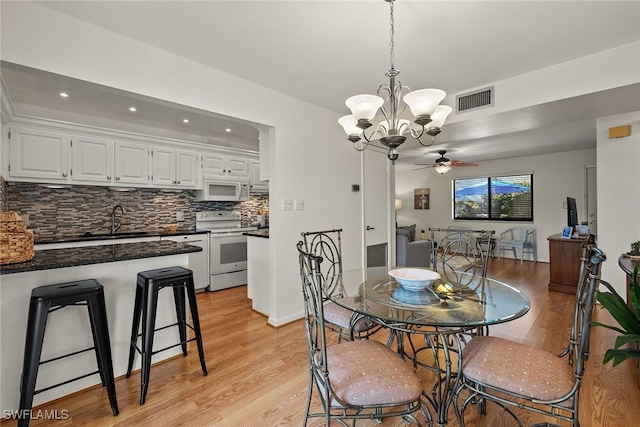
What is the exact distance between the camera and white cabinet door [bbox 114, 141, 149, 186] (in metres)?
3.71

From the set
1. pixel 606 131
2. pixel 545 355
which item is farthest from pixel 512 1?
pixel 606 131

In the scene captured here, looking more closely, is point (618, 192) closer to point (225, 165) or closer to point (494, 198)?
point (494, 198)

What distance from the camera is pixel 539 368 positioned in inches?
50.9

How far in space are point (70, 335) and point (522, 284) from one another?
18.1 ft

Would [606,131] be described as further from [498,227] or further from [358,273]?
[498,227]

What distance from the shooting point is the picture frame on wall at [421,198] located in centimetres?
816

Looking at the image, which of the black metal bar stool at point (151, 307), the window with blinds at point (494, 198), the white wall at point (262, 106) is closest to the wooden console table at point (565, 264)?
the window with blinds at point (494, 198)

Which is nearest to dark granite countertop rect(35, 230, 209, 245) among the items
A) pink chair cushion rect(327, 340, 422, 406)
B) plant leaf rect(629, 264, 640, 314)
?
pink chair cushion rect(327, 340, 422, 406)

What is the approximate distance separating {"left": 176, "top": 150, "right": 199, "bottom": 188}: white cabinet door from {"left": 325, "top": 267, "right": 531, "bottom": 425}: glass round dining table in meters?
3.11

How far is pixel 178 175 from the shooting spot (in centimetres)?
421

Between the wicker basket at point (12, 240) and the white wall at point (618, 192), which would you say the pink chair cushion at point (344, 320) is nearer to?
the wicker basket at point (12, 240)

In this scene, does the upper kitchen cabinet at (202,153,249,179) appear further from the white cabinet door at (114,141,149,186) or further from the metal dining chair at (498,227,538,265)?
the metal dining chair at (498,227,538,265)

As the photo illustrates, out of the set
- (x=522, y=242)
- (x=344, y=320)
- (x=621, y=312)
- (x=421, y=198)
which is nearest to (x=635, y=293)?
(x=621, y=312)

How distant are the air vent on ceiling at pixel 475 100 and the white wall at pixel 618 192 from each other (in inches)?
65.5
